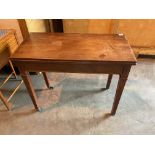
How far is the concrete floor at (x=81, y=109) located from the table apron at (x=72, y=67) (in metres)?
0.62

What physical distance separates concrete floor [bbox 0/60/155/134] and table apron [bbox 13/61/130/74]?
2.03 ft

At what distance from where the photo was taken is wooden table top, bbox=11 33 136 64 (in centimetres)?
102

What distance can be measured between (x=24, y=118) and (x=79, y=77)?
2.87 feet

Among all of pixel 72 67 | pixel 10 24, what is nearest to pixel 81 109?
pixel 72 67

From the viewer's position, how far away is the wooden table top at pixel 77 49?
40.0 inches

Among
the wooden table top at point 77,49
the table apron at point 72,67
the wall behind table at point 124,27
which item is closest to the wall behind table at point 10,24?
the wooden table top at point 77,49

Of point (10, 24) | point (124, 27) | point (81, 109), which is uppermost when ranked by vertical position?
point (10, 24)

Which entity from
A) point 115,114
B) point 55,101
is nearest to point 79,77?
point 55,101

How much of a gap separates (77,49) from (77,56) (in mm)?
112

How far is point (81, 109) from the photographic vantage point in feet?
5.16

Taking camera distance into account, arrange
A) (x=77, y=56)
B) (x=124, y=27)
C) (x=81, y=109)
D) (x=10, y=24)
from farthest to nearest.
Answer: (x=124, y=27), (x=10, y=24), (x=81, y=109), (x=77, y=56)

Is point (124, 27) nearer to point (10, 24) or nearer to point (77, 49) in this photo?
point (77, 49)

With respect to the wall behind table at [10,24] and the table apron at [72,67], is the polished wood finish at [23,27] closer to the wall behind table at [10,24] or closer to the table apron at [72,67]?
the wall behind table at [10,24]

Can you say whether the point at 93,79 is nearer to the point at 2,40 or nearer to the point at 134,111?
the point at 134,111
